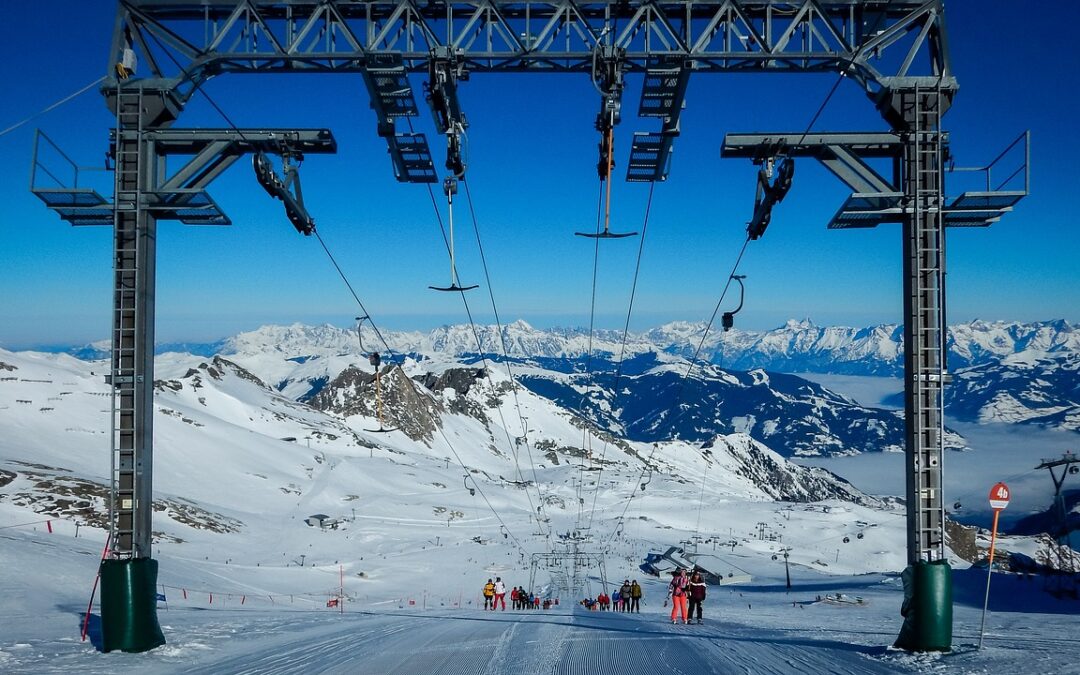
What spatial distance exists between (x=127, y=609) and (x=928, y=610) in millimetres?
13583

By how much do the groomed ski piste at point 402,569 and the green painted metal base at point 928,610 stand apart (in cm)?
26

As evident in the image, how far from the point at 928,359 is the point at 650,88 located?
23.1 ft

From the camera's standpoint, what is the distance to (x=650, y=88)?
1560cm

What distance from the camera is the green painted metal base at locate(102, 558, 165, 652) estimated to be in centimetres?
1405

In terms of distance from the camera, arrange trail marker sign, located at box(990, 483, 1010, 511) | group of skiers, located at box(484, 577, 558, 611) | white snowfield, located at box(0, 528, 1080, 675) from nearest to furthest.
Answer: white snowfield, located at box(0, 528, 1080, 675) < trail marker sign, located at box(990, 483, 1010, 511) < group of skiers, located at box(484, 577, 558, 611)

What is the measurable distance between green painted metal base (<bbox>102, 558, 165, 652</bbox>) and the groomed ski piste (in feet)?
0.89

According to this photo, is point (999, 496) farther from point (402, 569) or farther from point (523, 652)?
point (402, 569)

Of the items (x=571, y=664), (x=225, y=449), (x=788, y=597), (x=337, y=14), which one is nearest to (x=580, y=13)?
(x=337, y=14)

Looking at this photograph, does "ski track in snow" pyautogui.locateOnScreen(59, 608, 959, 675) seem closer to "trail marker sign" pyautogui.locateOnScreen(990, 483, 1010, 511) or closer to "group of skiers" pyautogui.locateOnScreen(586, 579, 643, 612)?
"trail marker sign" pyautogui.locateOnScreen(990, 483, 1010, 511)

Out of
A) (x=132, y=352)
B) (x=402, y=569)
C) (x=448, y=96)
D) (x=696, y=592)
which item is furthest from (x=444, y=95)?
(x=402, y=569)

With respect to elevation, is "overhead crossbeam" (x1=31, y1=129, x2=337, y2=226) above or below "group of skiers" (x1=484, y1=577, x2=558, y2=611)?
above

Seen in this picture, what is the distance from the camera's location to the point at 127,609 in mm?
14086

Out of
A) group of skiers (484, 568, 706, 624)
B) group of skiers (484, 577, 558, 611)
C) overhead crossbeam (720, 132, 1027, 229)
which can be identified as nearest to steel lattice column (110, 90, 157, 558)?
overhead crossbeam (720, 132, 1027, 229)

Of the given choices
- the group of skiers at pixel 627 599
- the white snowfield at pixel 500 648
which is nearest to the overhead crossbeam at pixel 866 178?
the white snowfield at pixel 500 648
